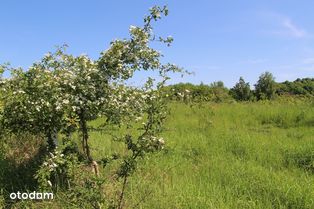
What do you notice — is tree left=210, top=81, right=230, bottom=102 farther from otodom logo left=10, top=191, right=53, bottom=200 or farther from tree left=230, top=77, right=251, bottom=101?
otodom logo left=10, top=191, right=53, bottom=200

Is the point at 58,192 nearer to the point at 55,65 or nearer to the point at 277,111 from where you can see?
the point at 55,65

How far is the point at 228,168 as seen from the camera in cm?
738

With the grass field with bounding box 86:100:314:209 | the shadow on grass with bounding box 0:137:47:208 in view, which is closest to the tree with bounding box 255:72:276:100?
the grass field with bounding box 86:100:314:209

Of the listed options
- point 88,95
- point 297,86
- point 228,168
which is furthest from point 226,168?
point 297,86

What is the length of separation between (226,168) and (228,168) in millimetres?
35

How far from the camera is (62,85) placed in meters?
5.29

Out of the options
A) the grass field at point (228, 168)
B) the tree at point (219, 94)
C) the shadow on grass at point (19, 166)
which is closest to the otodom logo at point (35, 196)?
the shadow on grass at point (19, 166)

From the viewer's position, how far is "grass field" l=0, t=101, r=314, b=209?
5641 mm

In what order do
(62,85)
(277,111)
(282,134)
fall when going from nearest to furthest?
(62,85) < (282,134) < (277,111)

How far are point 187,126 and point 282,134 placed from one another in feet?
9.55

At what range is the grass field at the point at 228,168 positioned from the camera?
18.5ft

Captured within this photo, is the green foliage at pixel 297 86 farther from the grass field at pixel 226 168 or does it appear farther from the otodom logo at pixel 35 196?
the otodom logo at pixel 35 196

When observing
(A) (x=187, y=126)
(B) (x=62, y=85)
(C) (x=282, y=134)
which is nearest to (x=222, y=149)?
(C) (x=282, y=134)

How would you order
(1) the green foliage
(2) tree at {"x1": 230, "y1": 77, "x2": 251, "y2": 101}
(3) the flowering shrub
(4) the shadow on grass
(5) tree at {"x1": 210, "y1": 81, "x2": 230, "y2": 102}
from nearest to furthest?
1. (3) the flowering shrub
2. (4) the shadow on grass
3. (5) tree at {"x1": 210, "y1": 81, "x2": 230, "y2": 102}
4. (2) tree at {"x1": 230, "y1": 77, "x2": 251, "y2": 101}
5. (1) the green foliage
